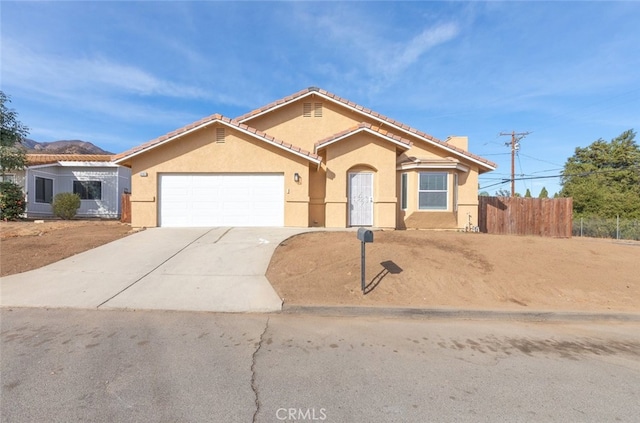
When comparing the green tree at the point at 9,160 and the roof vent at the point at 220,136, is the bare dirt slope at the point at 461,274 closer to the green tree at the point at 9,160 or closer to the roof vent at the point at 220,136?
the roof vent at the point at 220,136

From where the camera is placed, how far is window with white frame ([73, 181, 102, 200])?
21.1 meters

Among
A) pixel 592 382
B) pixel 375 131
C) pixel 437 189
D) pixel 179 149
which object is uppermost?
pixel 375 131

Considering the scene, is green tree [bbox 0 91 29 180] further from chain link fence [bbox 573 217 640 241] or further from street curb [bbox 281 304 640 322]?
chain link fence [bbox 573 217 640 241]

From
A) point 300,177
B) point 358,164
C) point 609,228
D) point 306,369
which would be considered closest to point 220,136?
point 300,177

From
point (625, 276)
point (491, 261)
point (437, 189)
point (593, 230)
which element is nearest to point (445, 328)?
point (491, 261)

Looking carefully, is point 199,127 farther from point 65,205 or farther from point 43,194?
point 43,194

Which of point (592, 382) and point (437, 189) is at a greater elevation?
point (437, 189)

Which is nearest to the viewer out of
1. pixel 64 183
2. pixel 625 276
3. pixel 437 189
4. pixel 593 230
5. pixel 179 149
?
pixel 625 276

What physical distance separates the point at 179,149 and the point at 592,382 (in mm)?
12870

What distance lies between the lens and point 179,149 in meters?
12.6

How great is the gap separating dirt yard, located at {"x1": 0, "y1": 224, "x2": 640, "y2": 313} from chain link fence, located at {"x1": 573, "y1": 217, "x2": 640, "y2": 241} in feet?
58.7

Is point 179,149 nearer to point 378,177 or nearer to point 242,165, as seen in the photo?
point 242,165

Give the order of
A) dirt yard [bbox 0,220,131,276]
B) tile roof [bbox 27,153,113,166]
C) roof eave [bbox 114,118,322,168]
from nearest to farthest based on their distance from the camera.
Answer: dirt yard [bbox 0,220,131,276]
roof eave [bbox 114,118,322,168]
tile roof [bbox 27,153,113,166]

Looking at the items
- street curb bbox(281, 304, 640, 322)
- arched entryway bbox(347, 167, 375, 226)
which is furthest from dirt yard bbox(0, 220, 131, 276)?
arched entryway bbox(347, 167, 375, 226)
